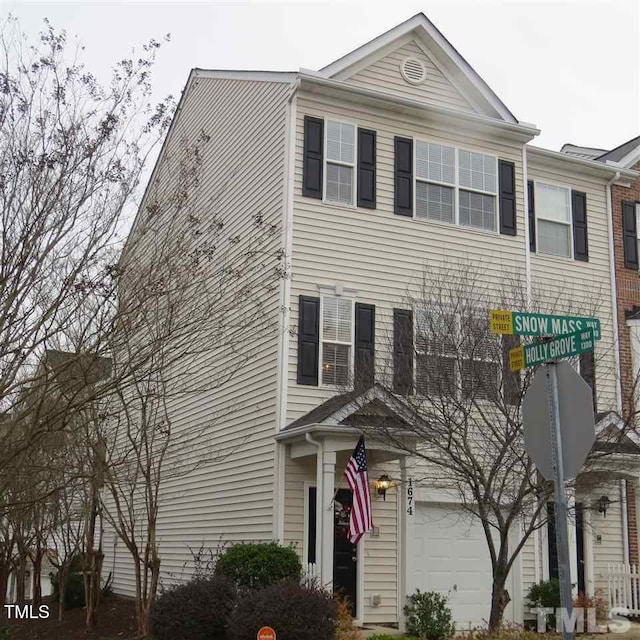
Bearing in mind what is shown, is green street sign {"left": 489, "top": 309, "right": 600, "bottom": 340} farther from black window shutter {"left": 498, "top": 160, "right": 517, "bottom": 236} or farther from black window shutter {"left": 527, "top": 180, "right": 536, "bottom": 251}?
black window shutter {"left": 527, "top": 180, "right": 536, "bottom": 251}

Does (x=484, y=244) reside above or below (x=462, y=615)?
above

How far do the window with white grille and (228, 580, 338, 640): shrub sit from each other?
4.84 m

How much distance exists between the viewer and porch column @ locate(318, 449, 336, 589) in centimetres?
1391

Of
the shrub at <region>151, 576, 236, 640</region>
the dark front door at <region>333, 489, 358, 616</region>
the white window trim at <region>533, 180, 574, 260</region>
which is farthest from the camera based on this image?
the white window trim at <region>533, 180, 574, 260</region>

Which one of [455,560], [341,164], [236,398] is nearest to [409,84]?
[341,164]

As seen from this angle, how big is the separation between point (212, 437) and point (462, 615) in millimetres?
5898

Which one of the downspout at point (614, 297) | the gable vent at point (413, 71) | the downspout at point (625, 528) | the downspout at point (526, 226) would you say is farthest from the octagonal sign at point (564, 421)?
the gable vent at point (413, 71)

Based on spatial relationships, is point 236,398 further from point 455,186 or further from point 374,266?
point 455,186

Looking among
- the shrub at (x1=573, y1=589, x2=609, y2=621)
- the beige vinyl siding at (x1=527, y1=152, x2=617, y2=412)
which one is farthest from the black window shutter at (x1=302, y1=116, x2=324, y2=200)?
the shrub at (x1=573, y1=589, x2=609, y2=621)

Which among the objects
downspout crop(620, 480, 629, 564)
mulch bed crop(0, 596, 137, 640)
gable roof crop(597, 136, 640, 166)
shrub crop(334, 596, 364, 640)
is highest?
gable roof crop(597, 136, 640, 166)

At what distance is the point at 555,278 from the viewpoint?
19281 mm

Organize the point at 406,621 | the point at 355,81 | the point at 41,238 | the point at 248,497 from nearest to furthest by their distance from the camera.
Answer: the point at 41,238, the point at 406,621, the point at 248,497, the point at 355,81

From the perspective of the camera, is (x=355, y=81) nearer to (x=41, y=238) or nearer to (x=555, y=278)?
(x=555, y=278)

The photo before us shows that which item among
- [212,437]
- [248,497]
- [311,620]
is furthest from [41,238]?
[212,437]
